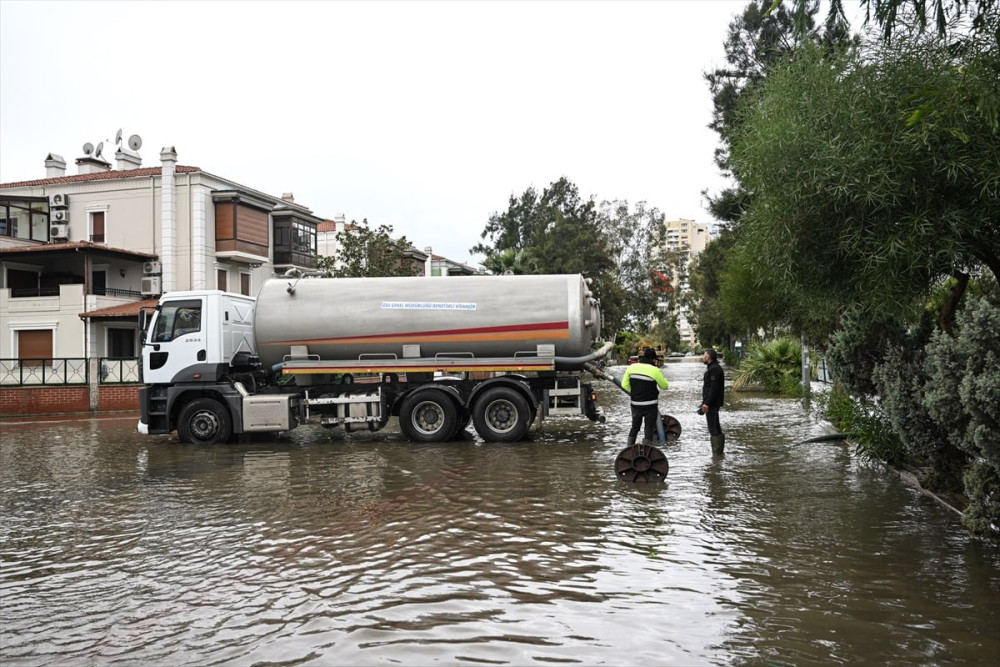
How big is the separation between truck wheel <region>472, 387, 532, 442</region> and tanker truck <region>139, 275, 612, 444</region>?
20 mm

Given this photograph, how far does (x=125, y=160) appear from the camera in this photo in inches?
1762

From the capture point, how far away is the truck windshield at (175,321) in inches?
650

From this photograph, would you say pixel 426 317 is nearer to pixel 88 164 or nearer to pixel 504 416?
pixel 504 416

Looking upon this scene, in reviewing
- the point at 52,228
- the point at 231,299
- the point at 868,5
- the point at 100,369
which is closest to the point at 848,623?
the point at 868,5

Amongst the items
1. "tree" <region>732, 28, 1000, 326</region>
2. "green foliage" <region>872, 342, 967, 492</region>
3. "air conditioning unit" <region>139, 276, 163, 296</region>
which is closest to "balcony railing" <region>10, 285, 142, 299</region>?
"air conditioning unit" <region>139, 276, 163, 296</region>

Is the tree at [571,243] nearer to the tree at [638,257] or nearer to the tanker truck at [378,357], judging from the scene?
the tree at [638,257]

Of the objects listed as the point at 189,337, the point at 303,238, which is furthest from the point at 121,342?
the point at 189,337

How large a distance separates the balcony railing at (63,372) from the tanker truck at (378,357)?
39.7 feet

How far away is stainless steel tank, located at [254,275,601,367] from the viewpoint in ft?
52.1

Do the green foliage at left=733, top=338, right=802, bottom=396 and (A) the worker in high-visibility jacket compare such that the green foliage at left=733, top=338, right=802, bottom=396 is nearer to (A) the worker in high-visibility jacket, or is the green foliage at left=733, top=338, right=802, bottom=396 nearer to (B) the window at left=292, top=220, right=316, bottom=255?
(A) the worker in high-visibility jacket

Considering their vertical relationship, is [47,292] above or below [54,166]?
below

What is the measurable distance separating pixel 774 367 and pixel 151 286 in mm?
26847

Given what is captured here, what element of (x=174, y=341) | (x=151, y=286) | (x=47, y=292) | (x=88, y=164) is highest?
(x=88, y=164)

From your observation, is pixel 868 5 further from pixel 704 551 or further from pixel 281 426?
pixel 281 426
